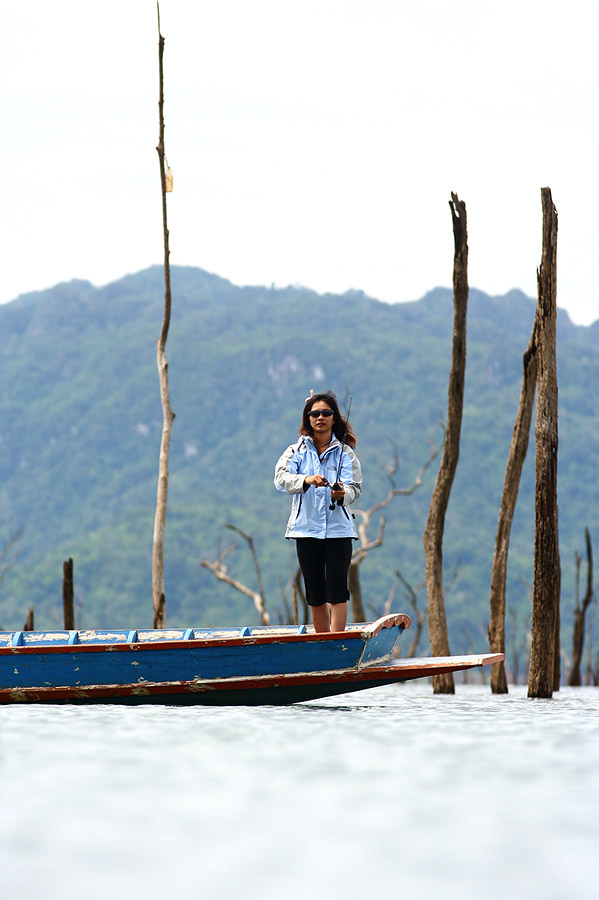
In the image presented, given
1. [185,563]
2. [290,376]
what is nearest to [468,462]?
[185,563]

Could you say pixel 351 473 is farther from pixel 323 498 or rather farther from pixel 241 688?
pixel 241 688

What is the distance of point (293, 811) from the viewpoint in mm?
3453

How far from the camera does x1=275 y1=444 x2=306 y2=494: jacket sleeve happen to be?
6.57 m

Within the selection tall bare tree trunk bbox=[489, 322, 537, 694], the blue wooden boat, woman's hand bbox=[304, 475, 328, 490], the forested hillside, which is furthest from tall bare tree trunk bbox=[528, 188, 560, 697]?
the forested hillside

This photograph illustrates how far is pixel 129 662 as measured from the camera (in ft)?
21.7

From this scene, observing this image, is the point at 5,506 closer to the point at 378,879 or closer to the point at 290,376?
the point at 290,376

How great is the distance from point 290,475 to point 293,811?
3.32m

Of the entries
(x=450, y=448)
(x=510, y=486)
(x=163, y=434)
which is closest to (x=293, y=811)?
(x=510, y=486)

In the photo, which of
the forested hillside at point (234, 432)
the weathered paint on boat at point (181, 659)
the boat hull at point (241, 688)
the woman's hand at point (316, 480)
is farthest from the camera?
the forested hillside at point (234, 432)

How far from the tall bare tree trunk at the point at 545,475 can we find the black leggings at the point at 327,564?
1703 mm

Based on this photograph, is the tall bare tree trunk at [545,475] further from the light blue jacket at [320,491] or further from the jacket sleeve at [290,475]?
the jacket sleeve at [290,475]

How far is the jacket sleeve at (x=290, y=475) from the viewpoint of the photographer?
6.57 m

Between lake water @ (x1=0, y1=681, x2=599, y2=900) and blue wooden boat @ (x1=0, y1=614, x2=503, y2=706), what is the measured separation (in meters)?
0.77

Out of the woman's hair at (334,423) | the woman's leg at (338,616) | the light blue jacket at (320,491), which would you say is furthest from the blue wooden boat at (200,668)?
the woman's hair at (334,423)
